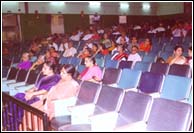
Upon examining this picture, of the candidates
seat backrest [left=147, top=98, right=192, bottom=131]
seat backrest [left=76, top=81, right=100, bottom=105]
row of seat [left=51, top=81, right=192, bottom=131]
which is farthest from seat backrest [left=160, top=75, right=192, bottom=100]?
seat backrest [left=147, top=98, right=192, bottom=131]

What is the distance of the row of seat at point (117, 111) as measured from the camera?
2.57m

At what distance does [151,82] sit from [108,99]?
3.47 feet

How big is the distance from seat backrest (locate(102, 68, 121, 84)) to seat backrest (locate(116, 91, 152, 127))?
5.61ft

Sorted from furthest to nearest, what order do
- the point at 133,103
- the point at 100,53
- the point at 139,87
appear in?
the point at 100,53
the point at 139,87
the point at 133,103

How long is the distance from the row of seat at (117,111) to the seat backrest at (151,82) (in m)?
0.87

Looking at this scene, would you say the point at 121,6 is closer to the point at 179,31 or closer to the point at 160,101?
the point at 179,31

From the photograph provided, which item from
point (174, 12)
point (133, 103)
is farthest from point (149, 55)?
point (174, 12)

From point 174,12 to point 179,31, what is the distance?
7.05 m

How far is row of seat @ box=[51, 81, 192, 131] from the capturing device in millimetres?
2570

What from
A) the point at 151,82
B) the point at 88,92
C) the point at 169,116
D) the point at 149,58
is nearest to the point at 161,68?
the point at 151,82

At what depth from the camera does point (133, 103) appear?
304 cm

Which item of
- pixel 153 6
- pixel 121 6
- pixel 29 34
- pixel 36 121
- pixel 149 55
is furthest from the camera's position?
pixel 153 6

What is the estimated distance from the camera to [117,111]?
3227 mm

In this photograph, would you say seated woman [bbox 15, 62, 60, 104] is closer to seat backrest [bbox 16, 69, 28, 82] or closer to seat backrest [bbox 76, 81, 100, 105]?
seat backrest [bbox 76, 81, 100, 105]
